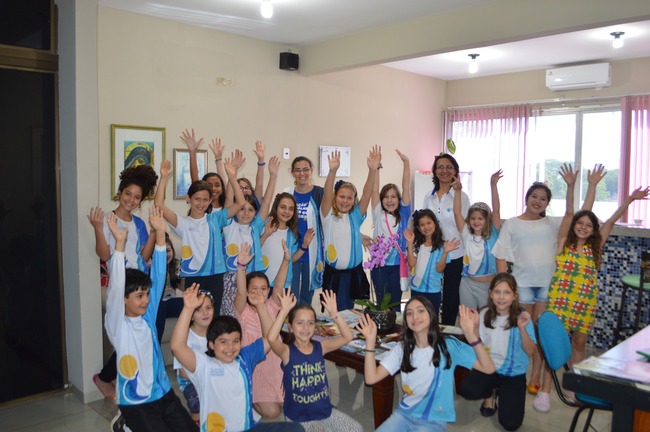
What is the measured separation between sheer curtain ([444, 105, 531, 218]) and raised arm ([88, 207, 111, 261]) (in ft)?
19.8

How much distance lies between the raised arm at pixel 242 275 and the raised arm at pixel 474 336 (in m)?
1.20

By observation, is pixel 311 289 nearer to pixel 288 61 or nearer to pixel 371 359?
pixel 371 359

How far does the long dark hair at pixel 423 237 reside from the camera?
13.1 feet

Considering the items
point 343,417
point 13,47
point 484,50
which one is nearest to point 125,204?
point 13,47

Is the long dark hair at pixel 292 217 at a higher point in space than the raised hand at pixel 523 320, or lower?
→ higher

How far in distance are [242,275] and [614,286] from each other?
326 centimetres

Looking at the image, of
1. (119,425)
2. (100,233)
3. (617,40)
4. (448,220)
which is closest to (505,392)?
(448,220)

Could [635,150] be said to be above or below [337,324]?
above

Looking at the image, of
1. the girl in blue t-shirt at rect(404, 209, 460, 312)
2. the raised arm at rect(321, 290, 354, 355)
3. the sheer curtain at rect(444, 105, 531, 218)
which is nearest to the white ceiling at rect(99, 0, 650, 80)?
the sheer curtain at rect(444, 105, 531, 218)

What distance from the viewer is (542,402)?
3543 millimetres

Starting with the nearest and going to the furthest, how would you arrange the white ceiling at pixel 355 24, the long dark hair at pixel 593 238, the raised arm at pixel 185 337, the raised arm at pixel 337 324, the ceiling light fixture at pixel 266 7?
the raised arm at pixel 185 337 → the raised arm at pixel 337 324 → the long dark hair at pixel 593 238 → the ceiling light fixture at pixel 266 7 → the white ceiling at pixel 355 24

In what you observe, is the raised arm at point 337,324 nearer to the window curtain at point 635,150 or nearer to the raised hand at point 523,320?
the raised hand at point 523,320

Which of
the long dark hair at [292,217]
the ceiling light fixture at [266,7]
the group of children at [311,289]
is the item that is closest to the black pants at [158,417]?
the group of children at [311,289]

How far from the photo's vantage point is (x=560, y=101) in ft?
24.7
